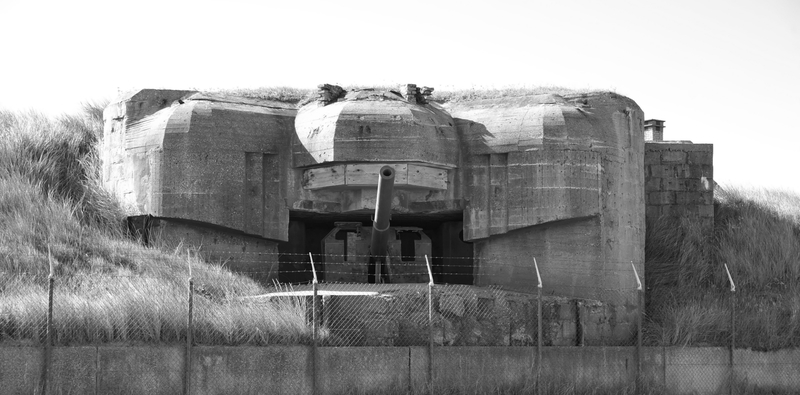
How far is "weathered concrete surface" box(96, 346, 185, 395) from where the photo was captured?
1512 centimetres

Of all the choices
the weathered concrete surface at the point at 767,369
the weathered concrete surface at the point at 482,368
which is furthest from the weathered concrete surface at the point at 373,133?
the weathered concrete surface at the point at 767,369

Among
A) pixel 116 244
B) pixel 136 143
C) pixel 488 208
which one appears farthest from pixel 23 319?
pixel 488 208

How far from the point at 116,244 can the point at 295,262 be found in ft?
9.16

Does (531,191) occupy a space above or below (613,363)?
above

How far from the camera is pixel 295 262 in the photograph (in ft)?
65.3

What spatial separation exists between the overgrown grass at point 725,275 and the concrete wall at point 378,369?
51cm

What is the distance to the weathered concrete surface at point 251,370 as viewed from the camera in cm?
1551

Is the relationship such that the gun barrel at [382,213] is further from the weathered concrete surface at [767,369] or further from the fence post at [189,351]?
the weathered concrete surface at [767,369]

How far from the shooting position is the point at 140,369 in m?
15.3

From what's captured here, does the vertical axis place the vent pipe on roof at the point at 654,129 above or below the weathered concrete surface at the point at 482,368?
above

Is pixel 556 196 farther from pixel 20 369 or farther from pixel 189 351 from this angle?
pixel 20 369

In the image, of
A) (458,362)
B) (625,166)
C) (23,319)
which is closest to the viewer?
(23,319)

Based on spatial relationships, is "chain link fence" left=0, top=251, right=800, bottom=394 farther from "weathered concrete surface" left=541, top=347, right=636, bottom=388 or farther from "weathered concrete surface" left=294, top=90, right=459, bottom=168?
"weathered concrete surface" left=294, top=90, right=459, bottom=168

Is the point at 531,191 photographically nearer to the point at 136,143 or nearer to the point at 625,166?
the point at 625,166
